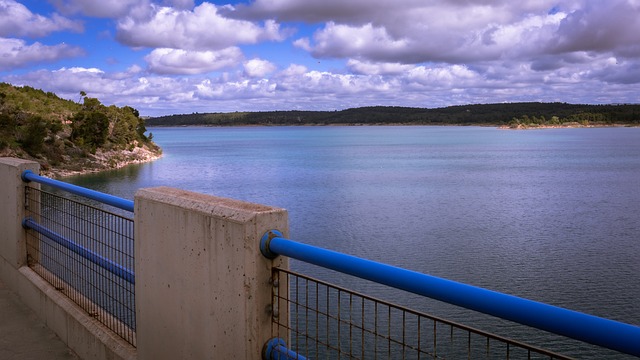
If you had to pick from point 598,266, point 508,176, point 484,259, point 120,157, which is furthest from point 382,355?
point 120,157

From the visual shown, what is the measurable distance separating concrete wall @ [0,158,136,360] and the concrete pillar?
633 millimetres

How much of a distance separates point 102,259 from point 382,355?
8754mm

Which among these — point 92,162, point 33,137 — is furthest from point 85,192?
point 92,162

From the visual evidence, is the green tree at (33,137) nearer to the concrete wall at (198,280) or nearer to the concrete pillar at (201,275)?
the concrete wall at (198,280)

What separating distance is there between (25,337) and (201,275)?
266 centimetres

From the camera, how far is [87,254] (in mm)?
4883

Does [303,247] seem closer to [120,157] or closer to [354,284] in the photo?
[354,284]

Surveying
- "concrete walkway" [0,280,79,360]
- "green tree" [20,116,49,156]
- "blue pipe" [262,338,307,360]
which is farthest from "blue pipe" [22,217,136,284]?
"green tree" [20,116,49,156]

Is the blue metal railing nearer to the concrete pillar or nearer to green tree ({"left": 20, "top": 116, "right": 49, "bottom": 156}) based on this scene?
the concrete pillar

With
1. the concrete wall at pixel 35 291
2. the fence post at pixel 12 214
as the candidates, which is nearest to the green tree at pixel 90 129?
the fence post at pixel 12 214

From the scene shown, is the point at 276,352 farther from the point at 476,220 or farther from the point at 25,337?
the point at 476,220

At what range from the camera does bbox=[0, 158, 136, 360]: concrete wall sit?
14.5 feet

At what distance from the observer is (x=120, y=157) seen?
5566cm

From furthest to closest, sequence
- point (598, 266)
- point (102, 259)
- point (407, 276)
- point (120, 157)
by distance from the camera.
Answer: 1. point (120, 157)
2. point (598, 266)
3. point (102, 259)
4. point (407, 276)
